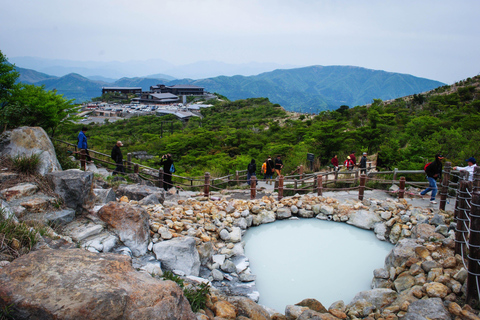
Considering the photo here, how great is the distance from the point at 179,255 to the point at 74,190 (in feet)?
7.17

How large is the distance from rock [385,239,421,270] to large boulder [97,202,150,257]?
4375mm

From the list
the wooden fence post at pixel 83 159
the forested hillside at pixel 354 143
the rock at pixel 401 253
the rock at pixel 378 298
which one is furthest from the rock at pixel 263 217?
the forested hillside at pixel 354 143

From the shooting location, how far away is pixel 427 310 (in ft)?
13.8

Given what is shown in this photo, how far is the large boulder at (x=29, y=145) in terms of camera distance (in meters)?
6.65

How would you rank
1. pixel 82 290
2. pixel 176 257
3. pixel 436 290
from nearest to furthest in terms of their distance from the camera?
pixel 82 290 < pixel 436 290 < pixel 176 257

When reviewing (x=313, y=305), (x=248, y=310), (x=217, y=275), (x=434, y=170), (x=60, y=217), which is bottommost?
(x=217, y=275)

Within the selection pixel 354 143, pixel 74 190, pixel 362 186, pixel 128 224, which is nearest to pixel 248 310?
Answer: pixel 128 224

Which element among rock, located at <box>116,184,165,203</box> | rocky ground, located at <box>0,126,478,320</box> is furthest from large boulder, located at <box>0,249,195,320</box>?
rock, located at <box>116,184,165,203</box>

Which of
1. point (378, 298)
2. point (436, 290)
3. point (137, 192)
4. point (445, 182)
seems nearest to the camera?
point (436, 290)

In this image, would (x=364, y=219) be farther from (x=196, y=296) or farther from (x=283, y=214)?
(x=196, y=296)

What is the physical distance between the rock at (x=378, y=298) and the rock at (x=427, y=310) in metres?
0.47

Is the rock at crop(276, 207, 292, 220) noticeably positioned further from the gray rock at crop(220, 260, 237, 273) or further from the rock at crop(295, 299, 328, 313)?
the rock at crop(295, 299, 328, 313)

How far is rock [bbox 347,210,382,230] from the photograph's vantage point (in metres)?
7.63

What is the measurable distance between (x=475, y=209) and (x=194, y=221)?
16.5ft
